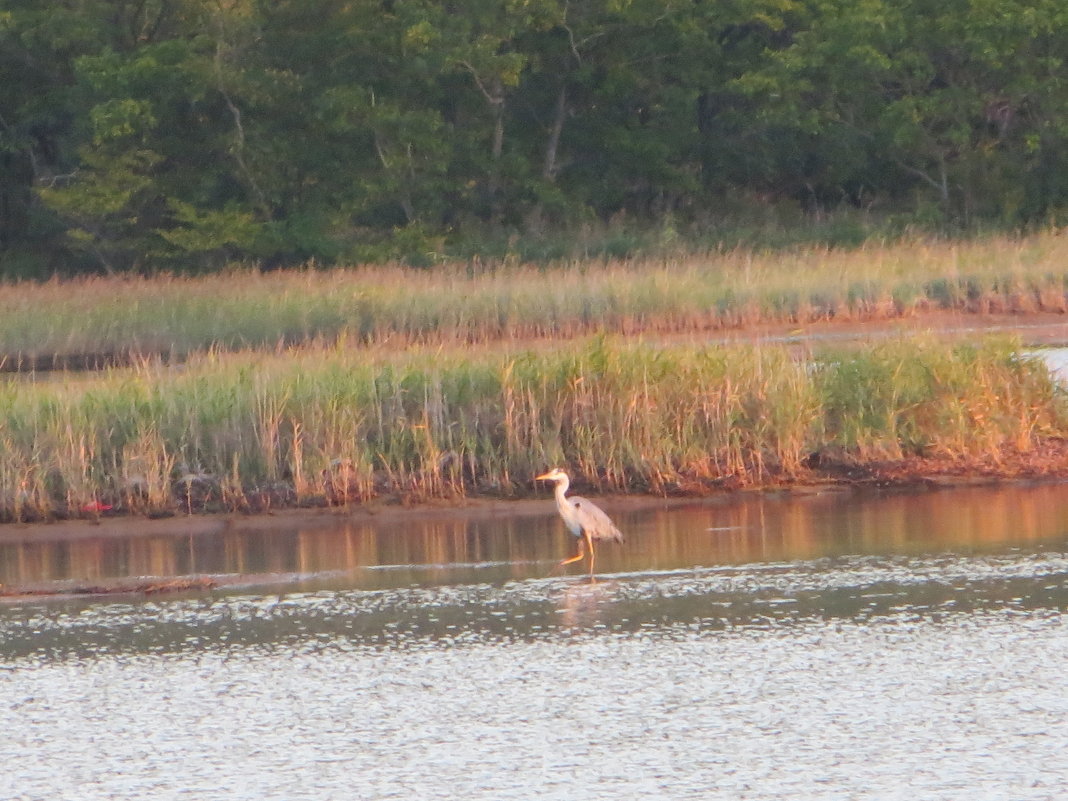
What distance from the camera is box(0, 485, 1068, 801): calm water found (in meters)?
6.39

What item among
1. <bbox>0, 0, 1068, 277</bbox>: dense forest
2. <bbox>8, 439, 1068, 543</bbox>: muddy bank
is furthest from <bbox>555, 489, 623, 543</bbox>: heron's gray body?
<bbox>0, 0, 1068, 277</bbox>: dense forest

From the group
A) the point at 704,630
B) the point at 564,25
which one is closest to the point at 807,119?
the point at 564,25

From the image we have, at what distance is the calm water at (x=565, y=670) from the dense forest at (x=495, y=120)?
23490mm

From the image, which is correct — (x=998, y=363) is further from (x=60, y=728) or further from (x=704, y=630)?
(x=60, y=728)

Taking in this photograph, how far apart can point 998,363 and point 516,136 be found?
2758cm

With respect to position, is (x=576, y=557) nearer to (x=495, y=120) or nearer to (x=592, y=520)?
(x=592, y=520)

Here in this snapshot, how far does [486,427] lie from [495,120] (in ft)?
86.2

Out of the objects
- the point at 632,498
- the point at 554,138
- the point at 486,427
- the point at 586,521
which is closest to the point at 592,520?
the point at 586,521

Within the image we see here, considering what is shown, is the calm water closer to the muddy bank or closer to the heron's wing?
the heron's wing

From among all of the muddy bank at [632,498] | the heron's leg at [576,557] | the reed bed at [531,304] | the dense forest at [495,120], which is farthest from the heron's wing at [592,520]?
the dense forest at [495,120]

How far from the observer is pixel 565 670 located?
777cm

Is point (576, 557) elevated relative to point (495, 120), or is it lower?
lower

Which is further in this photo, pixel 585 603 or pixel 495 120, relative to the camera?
pixel 495 120

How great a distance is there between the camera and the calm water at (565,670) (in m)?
6.39
